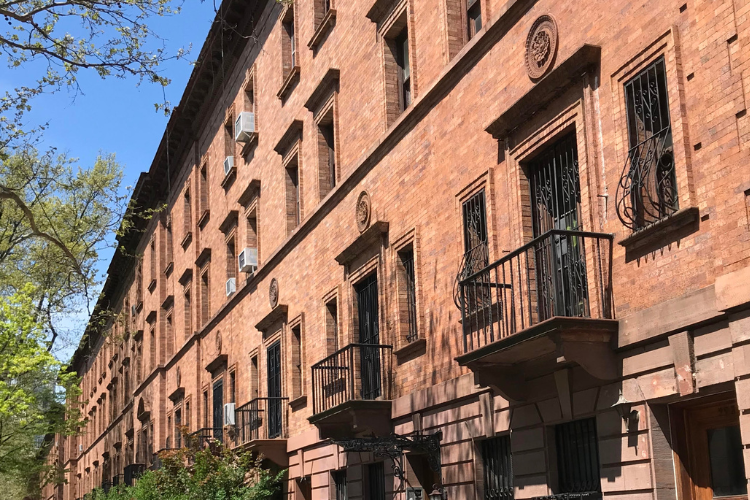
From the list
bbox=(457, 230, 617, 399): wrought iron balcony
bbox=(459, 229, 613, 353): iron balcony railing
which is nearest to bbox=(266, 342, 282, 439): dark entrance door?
bbox=(459, 229, 613, 353): iron balcony railing

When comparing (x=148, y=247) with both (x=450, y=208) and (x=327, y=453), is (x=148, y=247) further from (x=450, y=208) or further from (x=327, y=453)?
(x=450, y=208)

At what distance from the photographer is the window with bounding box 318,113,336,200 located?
2128 cm

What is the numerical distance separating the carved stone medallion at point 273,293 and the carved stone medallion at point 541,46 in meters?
12.7

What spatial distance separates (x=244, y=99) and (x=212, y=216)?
5.53 m

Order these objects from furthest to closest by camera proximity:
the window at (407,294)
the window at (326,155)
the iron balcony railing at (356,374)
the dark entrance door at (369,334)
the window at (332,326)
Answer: the window at (326,155), the window at (332,326), the dark entrance door at (369,334), the iron balcony railing at (356,374), the window at (407,294)

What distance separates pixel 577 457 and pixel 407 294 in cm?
562

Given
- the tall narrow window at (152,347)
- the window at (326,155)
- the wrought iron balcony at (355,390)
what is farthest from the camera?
the tall narrow window at (152,347)

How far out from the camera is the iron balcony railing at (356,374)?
Result: 1717cm

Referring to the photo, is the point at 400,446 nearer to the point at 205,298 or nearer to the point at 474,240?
the point at 474,240

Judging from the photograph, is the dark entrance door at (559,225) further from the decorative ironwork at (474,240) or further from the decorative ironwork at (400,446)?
the decorative ironwork at (400,446)

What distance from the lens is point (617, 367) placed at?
422 inches

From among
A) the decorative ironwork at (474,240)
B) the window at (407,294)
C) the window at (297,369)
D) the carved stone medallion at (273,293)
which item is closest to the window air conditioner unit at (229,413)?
the carved stone medallion at (273,293)

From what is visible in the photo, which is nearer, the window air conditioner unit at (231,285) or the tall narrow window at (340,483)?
the tall narrow window at (340,483)

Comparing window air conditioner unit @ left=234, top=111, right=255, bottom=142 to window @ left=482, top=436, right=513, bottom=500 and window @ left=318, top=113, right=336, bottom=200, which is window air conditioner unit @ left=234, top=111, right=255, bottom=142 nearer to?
window @ left=318, top=113, right=336, bottom=200
